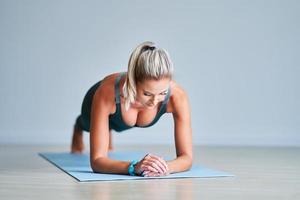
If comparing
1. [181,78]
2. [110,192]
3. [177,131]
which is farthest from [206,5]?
[110,192]

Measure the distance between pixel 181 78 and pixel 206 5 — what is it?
755mm

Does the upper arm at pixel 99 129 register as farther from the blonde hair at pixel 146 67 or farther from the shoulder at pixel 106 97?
the blonde hair at pixel 146 67

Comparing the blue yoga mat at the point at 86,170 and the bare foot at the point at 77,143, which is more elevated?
the bare foot at the point at 77,143

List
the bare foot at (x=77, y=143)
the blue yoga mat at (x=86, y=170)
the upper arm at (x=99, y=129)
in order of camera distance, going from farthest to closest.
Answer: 1. the bare foot at (x=77, y=143)
2. the upper arm at (x=99, y=129)
3. the blue yoga mat at (x=86, y=170)

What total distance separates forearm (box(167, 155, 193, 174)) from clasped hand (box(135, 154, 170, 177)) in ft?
0.35

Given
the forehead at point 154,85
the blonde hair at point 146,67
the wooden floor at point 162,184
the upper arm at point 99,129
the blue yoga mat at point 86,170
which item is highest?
the blonde hair at point 146,67

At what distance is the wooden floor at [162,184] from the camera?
2295 mm

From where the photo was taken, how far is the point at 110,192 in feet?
7.65

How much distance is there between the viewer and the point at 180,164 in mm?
2973

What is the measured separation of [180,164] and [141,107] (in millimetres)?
393

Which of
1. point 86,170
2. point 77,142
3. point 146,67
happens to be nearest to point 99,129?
point 86,170

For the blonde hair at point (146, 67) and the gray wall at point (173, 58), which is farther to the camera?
the gray wall at point (173, 58)

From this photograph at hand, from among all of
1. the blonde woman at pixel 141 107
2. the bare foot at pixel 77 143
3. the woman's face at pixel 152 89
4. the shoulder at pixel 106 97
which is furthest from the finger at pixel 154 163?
the bare foot at pixel 77 143

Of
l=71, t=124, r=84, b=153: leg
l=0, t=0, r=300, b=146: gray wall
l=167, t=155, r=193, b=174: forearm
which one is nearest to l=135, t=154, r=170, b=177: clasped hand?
l=167, t=155, r=193, b=174: forearm
